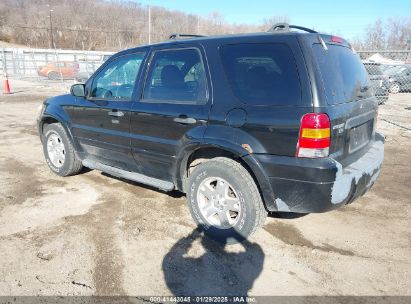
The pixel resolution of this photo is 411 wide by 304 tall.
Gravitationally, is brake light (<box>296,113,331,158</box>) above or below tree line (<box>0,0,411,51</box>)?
below

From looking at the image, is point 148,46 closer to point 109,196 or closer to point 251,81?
point 251,81

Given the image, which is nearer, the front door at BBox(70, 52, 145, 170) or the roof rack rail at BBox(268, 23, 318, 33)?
the roof rack rail at BBox(268, 23, 318, 33)

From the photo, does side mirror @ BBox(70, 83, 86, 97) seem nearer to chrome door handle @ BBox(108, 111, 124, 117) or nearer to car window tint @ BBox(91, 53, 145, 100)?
car window tint @ BBox(91, 53, 145, 100)

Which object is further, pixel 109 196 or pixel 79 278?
pixel 109 196

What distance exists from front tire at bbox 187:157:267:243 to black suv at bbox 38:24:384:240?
10mm

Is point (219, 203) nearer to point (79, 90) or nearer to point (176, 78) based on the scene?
point (176, 78)

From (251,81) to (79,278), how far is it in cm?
220

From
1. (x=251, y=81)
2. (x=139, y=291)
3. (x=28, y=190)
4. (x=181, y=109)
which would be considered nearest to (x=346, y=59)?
(x=251, y=81)

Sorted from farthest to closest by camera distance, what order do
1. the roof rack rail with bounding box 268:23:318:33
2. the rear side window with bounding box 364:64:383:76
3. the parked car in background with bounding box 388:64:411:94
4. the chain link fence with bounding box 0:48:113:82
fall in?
the chain link fence with bounding box 0:48:113:82 < the parked car in background with bounding box 388:64:411:94 < the rear side window with bounding box 364:64:383:76 < the roof rack rail with bounding box 268:23:318:33

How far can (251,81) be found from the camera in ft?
10.0

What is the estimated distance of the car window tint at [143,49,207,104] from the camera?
133 inches

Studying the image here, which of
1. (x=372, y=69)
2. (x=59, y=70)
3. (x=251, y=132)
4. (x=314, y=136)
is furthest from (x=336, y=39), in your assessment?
(x=59, y=70)

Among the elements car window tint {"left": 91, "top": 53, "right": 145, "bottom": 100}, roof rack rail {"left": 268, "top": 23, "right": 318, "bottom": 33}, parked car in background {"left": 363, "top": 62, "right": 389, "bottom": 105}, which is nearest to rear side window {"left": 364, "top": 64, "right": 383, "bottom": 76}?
parked car in background {"left": 363, "top": 62, "right": 389, "bottom": 105}

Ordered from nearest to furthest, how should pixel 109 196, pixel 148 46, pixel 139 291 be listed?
pixel 139 291 → pixel 148 46 → pixel 109 196
